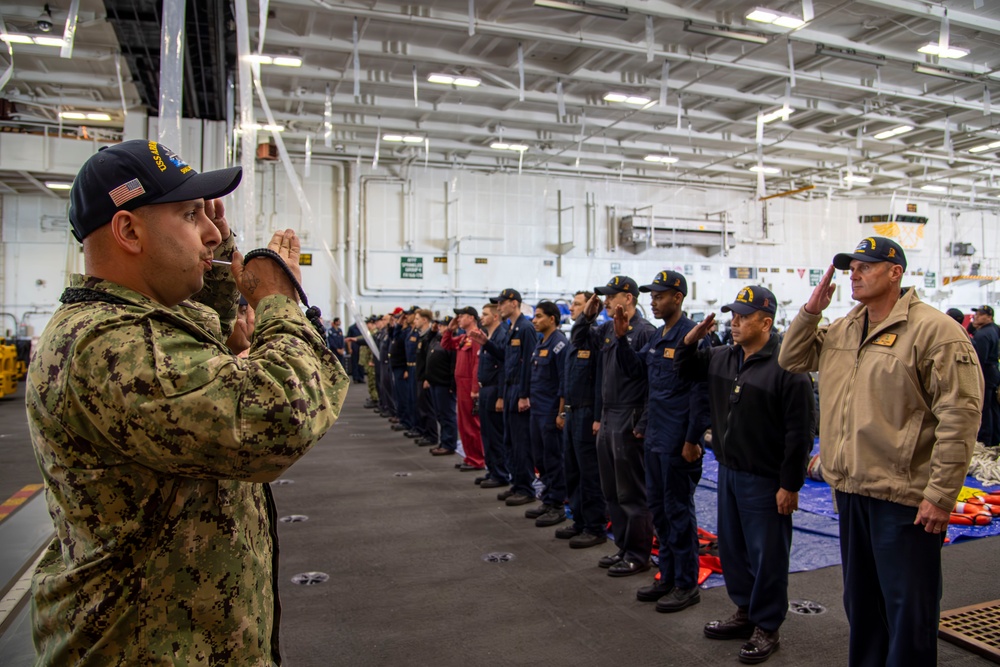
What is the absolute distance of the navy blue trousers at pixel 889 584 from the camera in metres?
2.46

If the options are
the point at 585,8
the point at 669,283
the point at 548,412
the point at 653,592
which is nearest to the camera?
the point at 653,592

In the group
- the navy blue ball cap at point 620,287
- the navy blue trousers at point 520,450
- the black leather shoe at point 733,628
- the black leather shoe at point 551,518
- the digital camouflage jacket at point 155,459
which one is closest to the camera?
the digital camouflage jacket at point 155,459

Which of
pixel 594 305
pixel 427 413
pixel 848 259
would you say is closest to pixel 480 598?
pixel 594 305

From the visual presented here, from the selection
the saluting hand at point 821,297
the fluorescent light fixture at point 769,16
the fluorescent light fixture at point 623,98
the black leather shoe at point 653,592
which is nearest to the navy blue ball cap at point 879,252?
the saluting hand at point 821,297

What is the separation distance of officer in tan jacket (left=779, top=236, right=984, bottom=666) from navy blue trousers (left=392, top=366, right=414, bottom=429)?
822 cm

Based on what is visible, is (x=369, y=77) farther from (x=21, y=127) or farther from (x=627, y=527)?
(x=627, y=527)

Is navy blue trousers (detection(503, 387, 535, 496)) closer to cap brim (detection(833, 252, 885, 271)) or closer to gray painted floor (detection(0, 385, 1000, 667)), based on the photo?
gray painted floor (detection(0, 385, 1000, 667))

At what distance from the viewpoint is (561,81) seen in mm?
12758

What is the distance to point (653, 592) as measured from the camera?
382 cm

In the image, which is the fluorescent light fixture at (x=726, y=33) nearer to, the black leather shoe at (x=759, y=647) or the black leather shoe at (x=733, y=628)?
the black leather shoe at (x=733, y=628)

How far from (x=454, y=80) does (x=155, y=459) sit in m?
12.0

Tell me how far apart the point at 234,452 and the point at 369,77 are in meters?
12.9

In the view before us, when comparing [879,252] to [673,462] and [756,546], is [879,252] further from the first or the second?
[673,462]

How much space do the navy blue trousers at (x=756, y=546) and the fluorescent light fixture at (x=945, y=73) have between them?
10660mm
